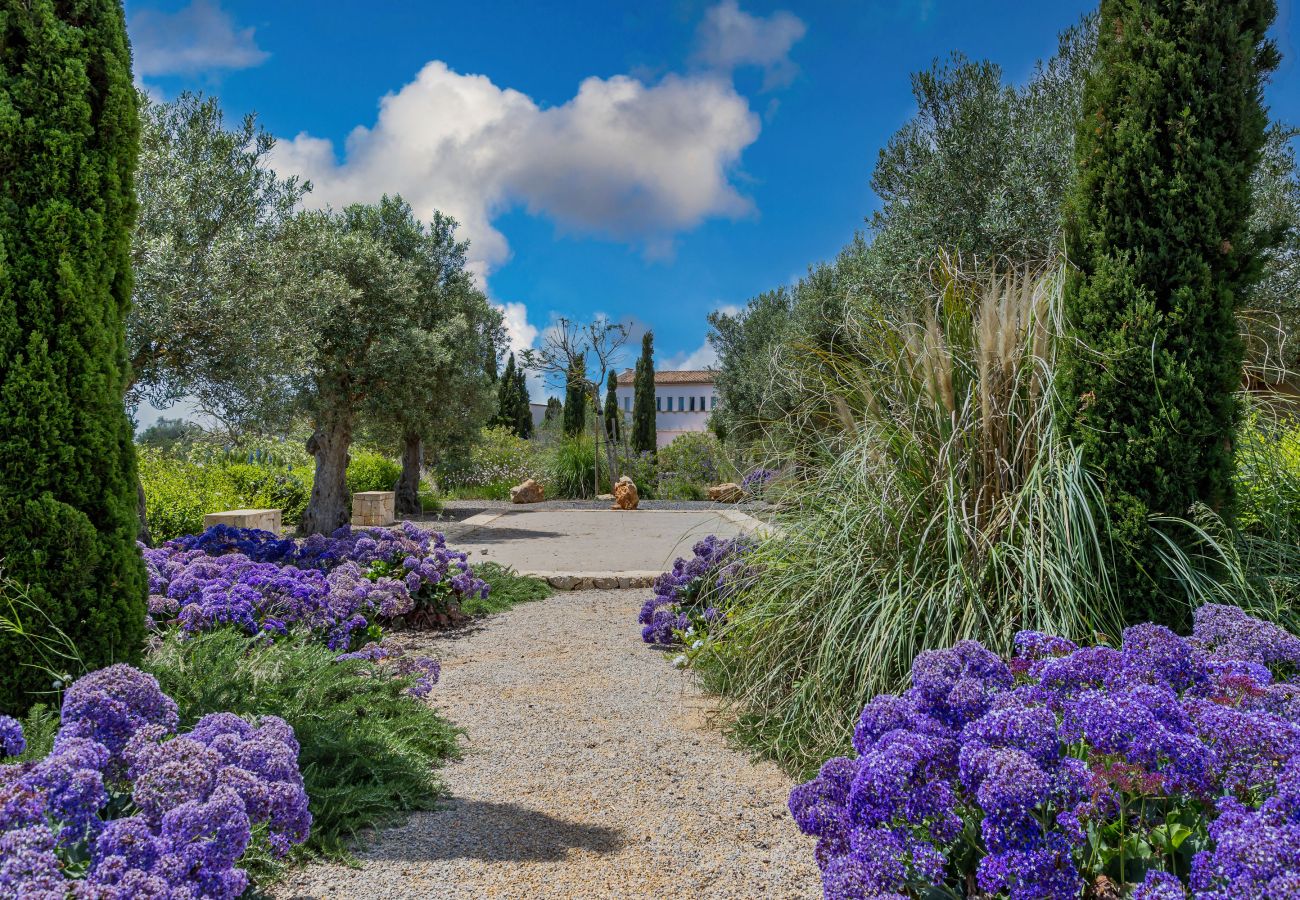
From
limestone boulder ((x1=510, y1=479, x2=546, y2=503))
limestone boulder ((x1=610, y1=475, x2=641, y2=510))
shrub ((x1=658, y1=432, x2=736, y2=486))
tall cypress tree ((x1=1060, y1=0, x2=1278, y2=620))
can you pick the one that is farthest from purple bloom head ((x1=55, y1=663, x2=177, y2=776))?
shrub ((x1=658, y1=432, x2=736, y2=486))

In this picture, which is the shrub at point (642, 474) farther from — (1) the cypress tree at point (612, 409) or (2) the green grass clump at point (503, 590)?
(2) the green grass clump at point (503, 590)

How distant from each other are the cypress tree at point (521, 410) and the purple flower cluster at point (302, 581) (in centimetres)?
1905

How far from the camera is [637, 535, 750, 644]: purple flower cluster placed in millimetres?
4500

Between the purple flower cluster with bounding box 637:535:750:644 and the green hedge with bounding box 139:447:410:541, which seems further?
the green hedge with bounding box 139:447:410:541

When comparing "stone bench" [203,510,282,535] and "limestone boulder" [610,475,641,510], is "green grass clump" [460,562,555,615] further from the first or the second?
"limestone boulder" [610,475,641,510]

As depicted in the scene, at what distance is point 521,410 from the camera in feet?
82.0

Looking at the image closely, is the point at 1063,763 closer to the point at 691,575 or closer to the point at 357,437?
the point at 691,575

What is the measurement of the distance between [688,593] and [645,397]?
2025cm

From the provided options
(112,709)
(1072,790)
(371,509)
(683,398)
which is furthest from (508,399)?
(683,398)

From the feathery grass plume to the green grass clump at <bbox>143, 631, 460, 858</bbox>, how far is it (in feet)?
4.27

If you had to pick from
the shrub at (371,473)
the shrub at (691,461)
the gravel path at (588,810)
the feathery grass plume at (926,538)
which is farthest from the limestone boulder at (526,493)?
the feathery grass plume at (926,538)

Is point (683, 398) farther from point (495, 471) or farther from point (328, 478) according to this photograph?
point (328, 478)

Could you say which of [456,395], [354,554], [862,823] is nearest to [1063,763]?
[862,823]

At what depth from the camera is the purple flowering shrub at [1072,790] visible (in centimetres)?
121
